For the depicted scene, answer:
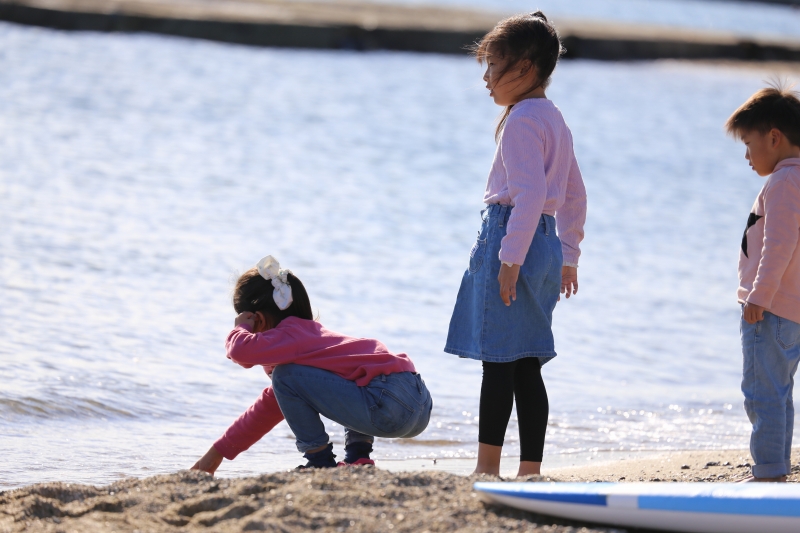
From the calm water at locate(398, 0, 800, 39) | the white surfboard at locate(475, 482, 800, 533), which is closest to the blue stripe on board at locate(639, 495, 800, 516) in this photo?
the white surfboard at locate(475, 482, 800, 533)

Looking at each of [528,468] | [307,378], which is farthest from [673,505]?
[307,378]

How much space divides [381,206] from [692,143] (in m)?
8.01

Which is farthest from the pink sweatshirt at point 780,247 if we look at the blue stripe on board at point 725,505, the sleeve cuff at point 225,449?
the sleeve cuff at point 225,449

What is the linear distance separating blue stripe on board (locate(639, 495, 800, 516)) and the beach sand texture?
154 mm

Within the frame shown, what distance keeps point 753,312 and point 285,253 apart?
4945mm

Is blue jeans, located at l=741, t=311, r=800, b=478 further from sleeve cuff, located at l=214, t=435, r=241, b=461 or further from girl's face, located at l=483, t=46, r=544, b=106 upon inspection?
sleeve cuff, located at l=214, t=435, r=241, b=461

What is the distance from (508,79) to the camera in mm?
3176

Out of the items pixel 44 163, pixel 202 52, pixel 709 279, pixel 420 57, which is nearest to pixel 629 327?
pixel 709 279

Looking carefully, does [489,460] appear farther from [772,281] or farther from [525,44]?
[525,44]

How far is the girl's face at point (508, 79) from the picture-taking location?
3.16 meters

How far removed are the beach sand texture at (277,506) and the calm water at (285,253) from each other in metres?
0.77

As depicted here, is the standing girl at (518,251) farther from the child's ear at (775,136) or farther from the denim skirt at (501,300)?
the child's ear at (775,136)

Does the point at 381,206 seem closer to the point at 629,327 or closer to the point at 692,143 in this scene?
the point at 629,327

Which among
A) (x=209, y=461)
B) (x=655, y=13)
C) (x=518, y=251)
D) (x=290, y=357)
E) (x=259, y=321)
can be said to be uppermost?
(x=655, y=13)
